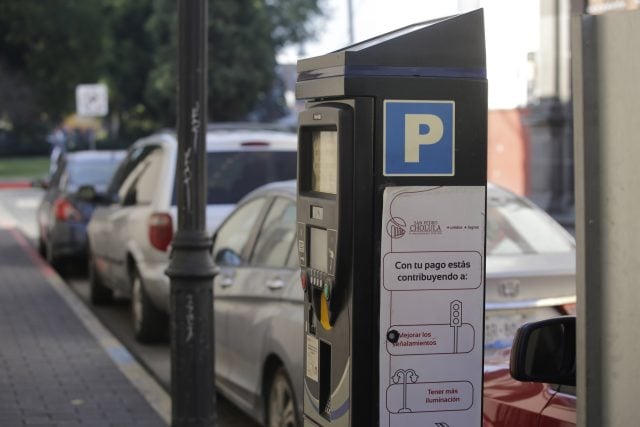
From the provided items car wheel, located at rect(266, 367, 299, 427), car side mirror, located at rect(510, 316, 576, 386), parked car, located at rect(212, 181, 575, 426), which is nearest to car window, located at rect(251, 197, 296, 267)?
parked car, located at rect(212, 181, 575, 426)

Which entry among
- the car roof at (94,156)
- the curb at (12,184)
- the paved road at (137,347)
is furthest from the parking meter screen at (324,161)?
the curb at (12,184)

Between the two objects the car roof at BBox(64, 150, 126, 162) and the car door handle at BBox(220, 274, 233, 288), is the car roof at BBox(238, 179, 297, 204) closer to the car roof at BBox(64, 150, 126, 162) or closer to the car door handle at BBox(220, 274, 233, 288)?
the car door handle at BBox(220, 274, 233, 288)

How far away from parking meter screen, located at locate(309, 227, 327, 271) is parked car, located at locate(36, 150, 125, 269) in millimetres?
9919

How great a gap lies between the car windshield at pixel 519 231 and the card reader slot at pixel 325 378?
9.48ft

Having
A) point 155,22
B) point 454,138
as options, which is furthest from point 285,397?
point 155,22

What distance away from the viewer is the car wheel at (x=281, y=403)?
6047 mm

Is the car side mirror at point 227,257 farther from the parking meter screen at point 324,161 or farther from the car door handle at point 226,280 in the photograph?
the parking meter screen at point 324,161

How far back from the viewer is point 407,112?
158 inches

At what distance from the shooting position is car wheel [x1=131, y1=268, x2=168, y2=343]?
10164mm

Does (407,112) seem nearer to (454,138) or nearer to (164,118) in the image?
(454,138)

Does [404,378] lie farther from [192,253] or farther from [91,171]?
[91,171]

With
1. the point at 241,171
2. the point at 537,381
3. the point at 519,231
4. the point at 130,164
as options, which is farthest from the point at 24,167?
the point at 537,381

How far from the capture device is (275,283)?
21.8 ft

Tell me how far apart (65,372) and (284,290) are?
3097 millimetres
